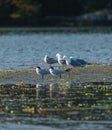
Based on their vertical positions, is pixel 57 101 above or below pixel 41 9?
below

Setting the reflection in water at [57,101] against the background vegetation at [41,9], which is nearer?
the reflection in water at [57,101]

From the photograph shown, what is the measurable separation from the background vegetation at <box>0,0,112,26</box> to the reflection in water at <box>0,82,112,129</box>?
249 feet

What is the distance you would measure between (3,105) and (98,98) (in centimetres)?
287

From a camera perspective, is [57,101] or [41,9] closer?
[57,101]

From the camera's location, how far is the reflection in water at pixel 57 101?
21.6 meters

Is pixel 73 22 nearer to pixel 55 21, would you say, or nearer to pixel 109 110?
pixel 55 21

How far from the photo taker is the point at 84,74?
3114 cm

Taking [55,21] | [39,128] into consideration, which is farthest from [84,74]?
[55,21]

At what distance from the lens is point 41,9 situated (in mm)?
108000

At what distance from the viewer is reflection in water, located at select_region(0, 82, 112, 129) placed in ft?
70.8

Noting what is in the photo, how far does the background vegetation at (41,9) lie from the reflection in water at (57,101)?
75.9 meters

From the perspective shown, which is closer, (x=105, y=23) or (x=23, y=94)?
(x=23, y=94)

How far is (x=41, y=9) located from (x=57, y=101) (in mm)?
84444

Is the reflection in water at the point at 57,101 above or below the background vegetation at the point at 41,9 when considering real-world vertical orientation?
below
